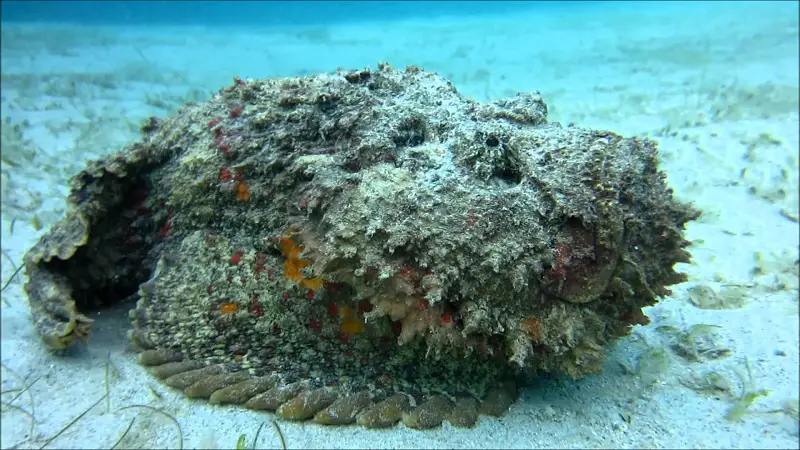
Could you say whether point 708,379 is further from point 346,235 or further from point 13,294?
point 13,294

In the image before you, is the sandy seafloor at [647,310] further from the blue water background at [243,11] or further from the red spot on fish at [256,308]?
the blue water background at [243,11]

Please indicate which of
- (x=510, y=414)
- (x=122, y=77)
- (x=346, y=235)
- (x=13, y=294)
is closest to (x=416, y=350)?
(x=510, y=414)

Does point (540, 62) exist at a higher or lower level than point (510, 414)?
higher

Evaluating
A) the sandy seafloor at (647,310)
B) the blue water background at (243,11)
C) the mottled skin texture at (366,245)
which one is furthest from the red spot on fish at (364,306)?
the blue water background at (243,11)

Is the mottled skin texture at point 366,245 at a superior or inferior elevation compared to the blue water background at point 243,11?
inferior

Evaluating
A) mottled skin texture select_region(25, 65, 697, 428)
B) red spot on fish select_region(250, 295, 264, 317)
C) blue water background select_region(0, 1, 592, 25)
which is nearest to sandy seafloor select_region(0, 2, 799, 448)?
mottled skin texture select_region(25, 65, 697, 428)

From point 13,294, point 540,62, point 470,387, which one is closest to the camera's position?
point 470,387

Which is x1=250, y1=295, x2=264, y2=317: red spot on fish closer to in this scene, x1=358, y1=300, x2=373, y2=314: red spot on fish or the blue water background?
x1=358, y1=300, x2=373, y2=314: red spot on fish
